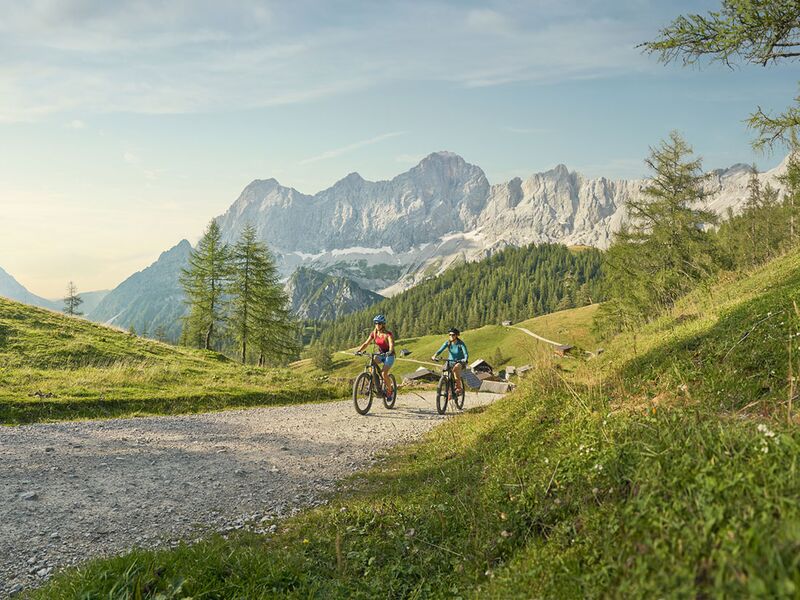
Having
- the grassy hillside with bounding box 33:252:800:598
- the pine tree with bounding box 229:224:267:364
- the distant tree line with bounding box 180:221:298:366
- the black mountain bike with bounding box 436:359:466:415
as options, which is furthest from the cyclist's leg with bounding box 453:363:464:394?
the pine tree with bounding box 229:224:267:364

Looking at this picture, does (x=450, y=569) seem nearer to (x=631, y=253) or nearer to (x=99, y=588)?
(x=99, y=588)

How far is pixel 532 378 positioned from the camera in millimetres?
10875

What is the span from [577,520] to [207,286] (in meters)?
51.7

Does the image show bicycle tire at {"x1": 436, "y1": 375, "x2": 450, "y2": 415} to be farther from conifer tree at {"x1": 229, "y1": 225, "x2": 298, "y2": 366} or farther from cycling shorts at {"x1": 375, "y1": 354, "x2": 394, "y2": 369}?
conifer tree at {"x1": 229, "y1": 225, "x2": 298, "y2": 366}

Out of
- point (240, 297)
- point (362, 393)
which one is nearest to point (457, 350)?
point (362, 393)

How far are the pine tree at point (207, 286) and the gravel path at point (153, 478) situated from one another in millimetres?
37174

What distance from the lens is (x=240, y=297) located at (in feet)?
160

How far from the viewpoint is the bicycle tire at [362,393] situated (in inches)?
671

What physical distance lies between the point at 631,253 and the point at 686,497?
4648 centimetres

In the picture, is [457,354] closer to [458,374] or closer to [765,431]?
[458,374]

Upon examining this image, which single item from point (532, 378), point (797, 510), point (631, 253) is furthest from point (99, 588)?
point (631, 253)

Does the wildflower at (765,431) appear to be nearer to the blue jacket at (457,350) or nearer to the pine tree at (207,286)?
the blue jacket at (457,350)

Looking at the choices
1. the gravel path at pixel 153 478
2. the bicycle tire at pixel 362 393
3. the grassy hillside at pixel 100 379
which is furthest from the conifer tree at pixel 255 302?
the gravel path at pixel 153 478

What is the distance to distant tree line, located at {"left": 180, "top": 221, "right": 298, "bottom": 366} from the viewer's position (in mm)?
48625
